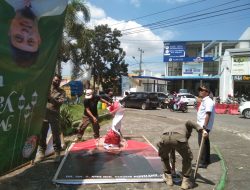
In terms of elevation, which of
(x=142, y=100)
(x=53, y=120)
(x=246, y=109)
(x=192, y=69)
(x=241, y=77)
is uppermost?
(x=192, y=69)

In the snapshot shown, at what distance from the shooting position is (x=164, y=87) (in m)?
59.6

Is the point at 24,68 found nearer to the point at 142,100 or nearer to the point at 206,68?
the point at 142,100

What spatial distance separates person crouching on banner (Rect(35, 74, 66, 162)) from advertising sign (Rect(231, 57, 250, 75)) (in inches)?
1553

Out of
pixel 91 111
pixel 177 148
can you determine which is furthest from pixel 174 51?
pixel 177 148

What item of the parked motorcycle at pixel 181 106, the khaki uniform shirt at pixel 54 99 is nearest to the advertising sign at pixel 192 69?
the parked motorcycle at pixel 181 106

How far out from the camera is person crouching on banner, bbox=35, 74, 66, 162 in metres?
8.47

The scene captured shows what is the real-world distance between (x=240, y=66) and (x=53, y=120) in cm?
4007

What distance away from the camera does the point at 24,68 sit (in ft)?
20.7

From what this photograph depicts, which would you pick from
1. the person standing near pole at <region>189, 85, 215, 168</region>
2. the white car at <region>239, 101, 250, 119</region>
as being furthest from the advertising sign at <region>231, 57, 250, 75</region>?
the person standing near pole at <region>189, 85, 215, 168</region>

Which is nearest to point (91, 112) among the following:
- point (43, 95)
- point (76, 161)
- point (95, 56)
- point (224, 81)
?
point (76, 161)

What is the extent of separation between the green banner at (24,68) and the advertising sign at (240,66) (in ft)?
134

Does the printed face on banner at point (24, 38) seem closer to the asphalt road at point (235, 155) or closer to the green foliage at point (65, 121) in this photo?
the asphalt road at point (235, 155)

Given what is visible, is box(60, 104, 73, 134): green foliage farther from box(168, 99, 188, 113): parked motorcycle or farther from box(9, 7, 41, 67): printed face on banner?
box(168, 99, 188, 113): parked motorcycle

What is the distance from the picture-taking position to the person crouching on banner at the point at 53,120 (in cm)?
847
